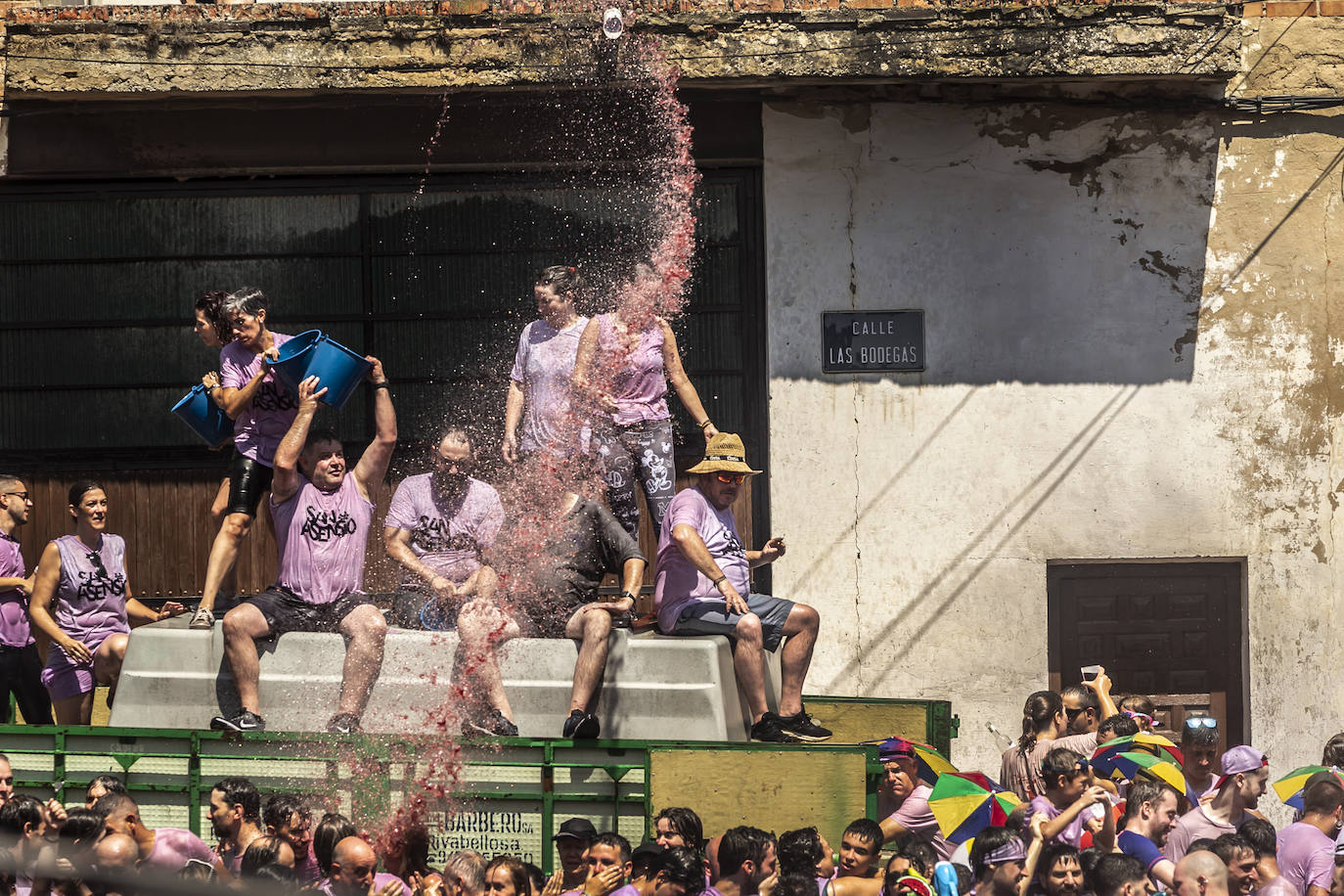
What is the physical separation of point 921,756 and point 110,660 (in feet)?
13.8

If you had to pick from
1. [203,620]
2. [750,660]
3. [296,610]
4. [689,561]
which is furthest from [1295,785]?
[203,620]

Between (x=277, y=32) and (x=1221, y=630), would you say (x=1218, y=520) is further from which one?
(x=277, y=32)

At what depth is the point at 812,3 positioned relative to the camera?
1113 cm

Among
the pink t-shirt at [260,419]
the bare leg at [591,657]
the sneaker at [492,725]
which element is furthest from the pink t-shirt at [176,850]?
the pink t-shirt at [260,419]

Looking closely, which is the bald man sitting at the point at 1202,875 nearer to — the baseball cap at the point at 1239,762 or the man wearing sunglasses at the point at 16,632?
the baseball cap at the point at 1239,762

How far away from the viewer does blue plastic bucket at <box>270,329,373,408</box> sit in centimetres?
824

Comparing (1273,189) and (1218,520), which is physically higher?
(1273,189)

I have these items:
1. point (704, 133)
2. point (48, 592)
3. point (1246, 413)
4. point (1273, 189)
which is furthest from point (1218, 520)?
point (48, 592)

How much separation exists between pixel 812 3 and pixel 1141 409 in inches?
145

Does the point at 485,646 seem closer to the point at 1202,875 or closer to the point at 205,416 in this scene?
the point at 205,416

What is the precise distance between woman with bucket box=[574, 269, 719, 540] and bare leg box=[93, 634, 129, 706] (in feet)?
8.74

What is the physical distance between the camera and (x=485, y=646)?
7.75 meters

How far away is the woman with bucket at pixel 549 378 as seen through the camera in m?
8.77

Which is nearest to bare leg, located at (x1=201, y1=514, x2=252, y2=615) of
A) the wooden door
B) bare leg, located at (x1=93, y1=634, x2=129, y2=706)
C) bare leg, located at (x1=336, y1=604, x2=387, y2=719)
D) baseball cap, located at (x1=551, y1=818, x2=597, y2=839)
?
bare leg, located at (x1=93, y1=634, x2=129, y2=706)
